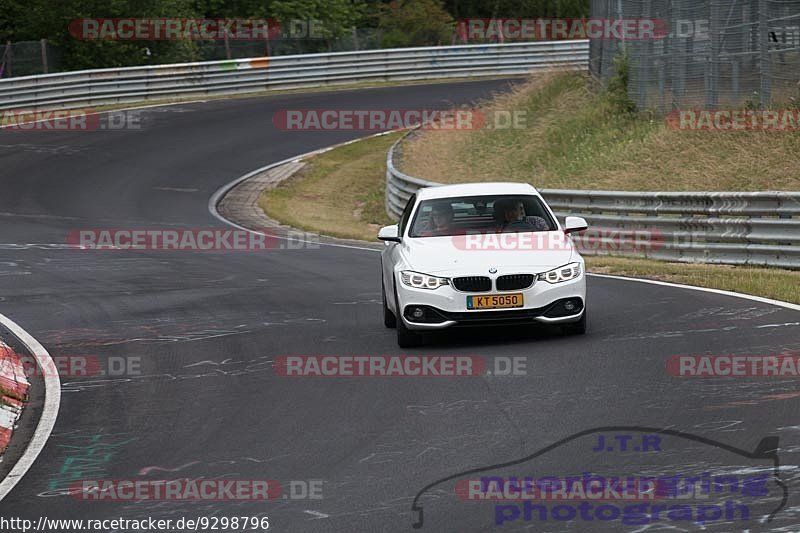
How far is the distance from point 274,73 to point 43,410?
36600 millimetres

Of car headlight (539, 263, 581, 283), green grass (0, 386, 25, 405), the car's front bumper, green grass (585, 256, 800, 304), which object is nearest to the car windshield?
car headlight (539, 263, 581, 283)

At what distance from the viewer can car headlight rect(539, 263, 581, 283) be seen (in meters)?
11.6

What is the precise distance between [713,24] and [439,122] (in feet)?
44.2

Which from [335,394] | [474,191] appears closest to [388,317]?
[474,191]

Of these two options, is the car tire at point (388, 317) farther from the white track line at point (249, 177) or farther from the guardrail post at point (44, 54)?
the guardrail post at point (44, 54)

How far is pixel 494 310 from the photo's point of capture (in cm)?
1148

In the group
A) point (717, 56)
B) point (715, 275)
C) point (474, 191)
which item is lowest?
point (715, 275)

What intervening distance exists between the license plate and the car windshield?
125 cm

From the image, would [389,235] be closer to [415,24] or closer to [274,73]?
[274,73]

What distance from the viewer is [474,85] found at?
149 ft

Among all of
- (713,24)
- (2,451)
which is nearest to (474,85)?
(713,24)

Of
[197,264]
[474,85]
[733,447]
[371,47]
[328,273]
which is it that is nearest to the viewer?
[733,447]

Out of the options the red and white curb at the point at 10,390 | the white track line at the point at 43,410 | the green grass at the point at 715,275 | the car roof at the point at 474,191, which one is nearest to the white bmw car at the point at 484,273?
the car roof at the point at 474,191

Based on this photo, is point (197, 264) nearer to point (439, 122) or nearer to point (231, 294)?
point (231, 294)
